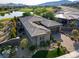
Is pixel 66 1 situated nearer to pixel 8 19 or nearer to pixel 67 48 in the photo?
pixel 67 48

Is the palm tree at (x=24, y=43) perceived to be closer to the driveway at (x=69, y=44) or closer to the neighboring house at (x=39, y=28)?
the neighboring house at (x=39, y=28)

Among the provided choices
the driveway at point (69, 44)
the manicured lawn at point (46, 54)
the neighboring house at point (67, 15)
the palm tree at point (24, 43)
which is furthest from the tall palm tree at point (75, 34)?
the palm tree at point (24, 43)

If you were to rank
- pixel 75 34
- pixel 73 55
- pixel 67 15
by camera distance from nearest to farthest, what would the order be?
pixel 73 55, pixel 75 34, pixel 67 15

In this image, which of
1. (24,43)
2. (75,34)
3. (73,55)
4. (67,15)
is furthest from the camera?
(67,15)

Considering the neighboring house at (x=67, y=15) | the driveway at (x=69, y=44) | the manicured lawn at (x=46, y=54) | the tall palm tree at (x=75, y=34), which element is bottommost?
the manicured lawn at (x=46, y=54)

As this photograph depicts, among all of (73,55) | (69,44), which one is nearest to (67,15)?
(69,44)

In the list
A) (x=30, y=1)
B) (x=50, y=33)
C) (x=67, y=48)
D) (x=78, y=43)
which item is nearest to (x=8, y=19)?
(x=30, y=1)

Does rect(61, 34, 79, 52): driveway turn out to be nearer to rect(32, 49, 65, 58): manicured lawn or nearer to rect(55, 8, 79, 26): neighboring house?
rect(32, 49, 65, 58): manicured lawn

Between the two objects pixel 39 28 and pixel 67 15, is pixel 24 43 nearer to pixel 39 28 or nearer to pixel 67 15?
pixel 39 28
